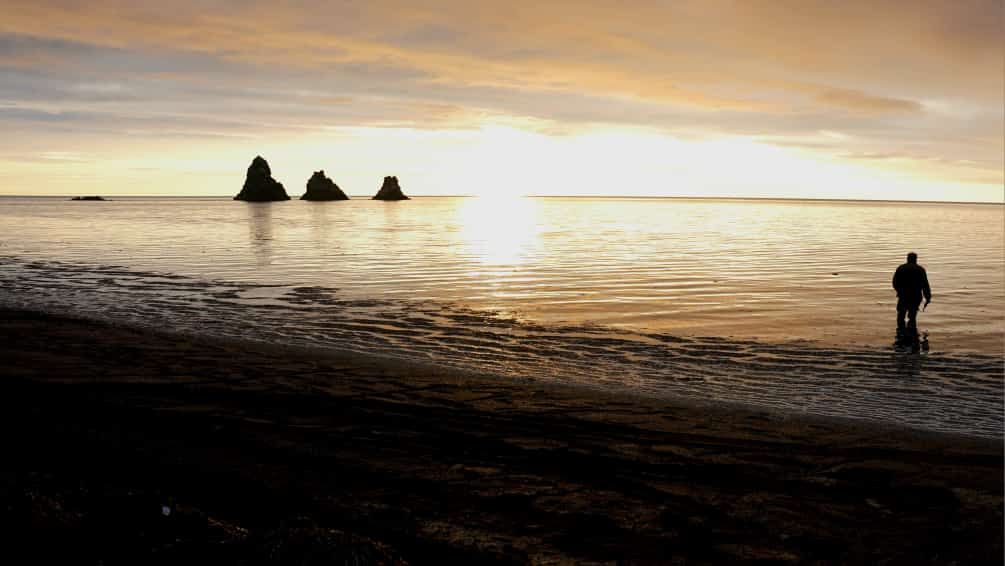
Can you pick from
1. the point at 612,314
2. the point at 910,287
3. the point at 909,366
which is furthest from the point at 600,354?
the point at 910,287

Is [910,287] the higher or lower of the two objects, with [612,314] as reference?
higher

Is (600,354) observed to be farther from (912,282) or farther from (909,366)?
(912,282)

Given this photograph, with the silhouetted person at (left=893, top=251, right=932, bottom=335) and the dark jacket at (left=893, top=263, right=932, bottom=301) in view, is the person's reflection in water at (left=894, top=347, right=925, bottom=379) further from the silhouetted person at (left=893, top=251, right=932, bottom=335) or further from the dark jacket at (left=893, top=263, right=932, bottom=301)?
the dark jacket at (left=893, top=263, right=932, bottom=301)

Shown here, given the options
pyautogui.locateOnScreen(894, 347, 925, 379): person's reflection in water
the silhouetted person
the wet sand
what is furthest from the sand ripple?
the silhouetted person

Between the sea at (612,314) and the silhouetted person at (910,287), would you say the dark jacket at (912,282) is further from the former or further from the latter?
the sea at (612,314)

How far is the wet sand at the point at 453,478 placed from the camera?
4.79m

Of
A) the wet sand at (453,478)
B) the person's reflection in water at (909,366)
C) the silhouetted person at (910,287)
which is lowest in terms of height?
the person's reflection in water at (909,366)

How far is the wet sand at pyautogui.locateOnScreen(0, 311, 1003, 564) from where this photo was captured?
15.7 feet

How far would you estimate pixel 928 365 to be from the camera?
45.1ft

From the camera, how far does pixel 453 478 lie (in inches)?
267

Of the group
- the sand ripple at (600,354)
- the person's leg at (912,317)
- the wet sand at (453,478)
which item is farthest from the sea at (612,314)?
the wet sand at (453,478)

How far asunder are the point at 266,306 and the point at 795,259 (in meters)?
30.2

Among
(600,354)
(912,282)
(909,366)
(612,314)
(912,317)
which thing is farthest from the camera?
(612,314)

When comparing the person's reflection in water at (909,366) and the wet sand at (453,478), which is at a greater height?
the wet sand at (453,478)
